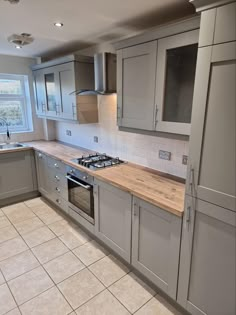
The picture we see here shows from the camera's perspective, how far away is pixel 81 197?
2.65 metres

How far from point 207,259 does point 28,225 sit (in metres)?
2.39

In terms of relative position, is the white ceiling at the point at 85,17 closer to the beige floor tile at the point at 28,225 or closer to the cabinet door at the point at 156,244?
the cabinet door at the point at 156,244

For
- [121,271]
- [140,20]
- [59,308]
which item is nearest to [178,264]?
[121,271]

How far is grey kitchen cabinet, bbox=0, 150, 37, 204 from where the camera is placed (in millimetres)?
3369

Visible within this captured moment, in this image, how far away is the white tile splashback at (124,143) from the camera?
2.20 metres

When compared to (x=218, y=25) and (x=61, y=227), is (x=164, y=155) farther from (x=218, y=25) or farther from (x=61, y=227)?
(x=61, y=227)

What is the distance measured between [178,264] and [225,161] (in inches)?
34.3

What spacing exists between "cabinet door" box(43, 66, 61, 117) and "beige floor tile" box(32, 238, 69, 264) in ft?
6.06

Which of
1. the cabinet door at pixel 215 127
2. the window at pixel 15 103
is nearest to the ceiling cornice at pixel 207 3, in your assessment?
the cabinet door at pixel 215 127

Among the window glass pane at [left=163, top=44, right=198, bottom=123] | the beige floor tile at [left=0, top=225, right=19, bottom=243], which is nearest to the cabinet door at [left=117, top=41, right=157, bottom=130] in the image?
the window glass pane at [left=163, top=44, right=198, bottom=123]

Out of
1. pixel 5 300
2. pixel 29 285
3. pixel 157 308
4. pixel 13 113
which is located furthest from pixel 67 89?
pixel 157 308

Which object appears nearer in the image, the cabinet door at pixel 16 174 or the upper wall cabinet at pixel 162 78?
the upper wall cabinet at pixel 162 78

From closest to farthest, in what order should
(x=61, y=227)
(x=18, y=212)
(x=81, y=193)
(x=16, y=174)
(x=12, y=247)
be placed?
(x=12, y=247) < (x=81, y=193) < (x=61, y=227) < (x=18, y=212) < (x=16, y=174)

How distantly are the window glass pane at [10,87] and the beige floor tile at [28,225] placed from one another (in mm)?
2277
